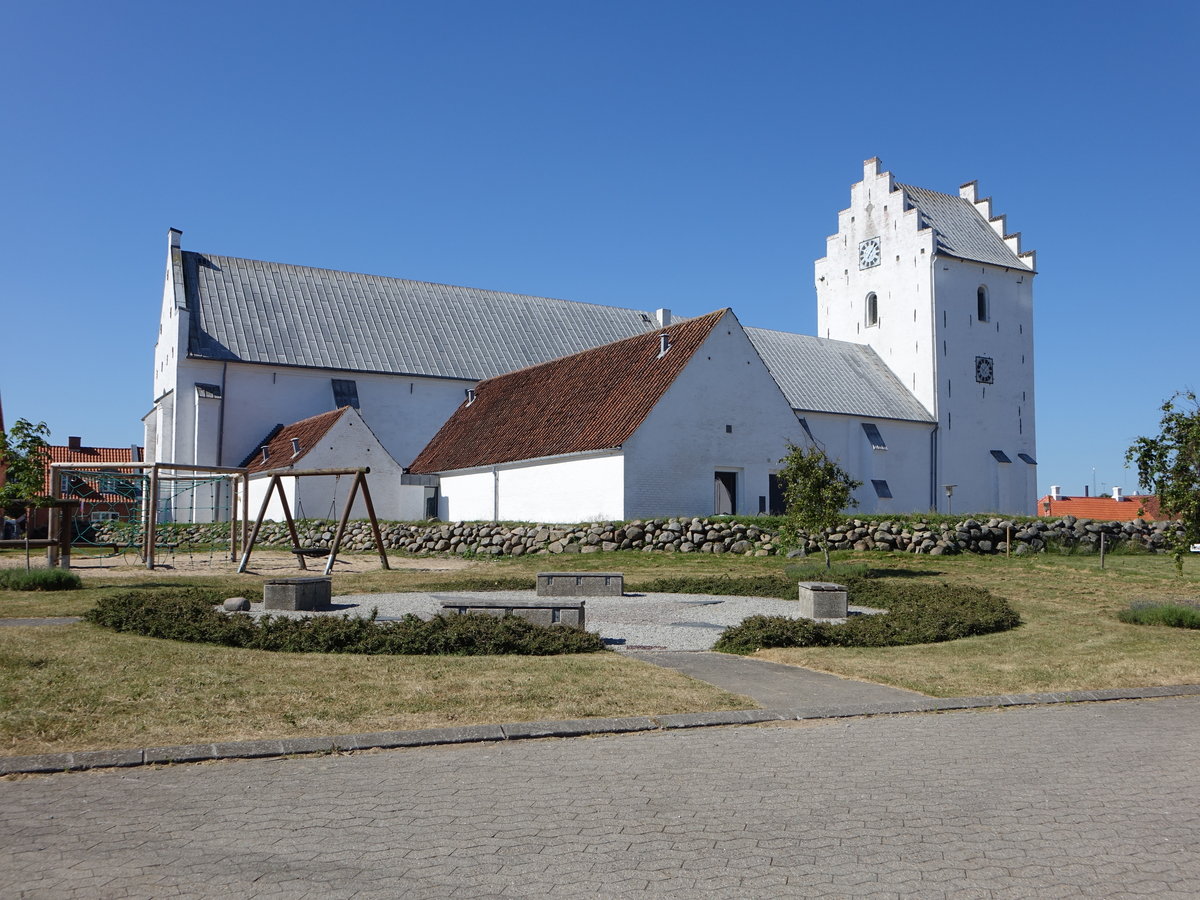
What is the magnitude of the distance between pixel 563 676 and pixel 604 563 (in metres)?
15.0

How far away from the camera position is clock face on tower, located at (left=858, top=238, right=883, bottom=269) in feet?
173

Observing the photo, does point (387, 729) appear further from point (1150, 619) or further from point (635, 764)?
point (1150, 619)

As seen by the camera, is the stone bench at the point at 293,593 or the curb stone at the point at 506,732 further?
the stone bench at the point at 293,593

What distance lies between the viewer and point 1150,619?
46.2 feet

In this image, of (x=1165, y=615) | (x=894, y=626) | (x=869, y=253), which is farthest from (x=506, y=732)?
(x=869, y=253)

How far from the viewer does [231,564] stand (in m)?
26.6

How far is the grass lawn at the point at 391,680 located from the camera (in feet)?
24.8

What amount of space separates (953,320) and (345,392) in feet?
95.3

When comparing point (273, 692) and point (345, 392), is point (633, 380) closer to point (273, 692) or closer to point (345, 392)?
point (345, 392)

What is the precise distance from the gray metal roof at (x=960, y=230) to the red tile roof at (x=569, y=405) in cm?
2256

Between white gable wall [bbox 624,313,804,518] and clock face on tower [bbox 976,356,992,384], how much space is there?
23.0 meters

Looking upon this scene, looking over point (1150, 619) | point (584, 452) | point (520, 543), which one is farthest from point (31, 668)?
point (584, 452)

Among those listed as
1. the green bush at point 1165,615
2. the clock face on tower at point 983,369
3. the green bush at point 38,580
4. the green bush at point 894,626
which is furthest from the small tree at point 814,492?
the clock face on tower at point 983,369

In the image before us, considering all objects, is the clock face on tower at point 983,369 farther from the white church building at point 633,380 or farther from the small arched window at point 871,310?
the small arched window at point 871,310
